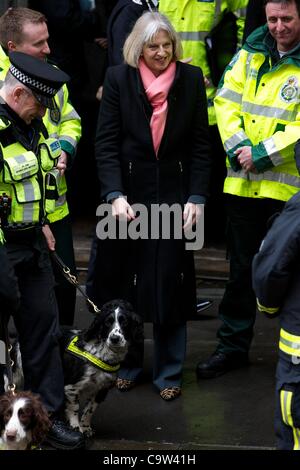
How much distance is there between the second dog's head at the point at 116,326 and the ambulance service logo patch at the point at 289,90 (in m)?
1.46

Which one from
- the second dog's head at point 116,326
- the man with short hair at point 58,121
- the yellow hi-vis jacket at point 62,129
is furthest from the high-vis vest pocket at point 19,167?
the yellow hi-vis jacket at point 62,129

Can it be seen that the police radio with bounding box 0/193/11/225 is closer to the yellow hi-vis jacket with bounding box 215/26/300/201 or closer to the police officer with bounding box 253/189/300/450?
the police officer with bounding box 253/189/300/450

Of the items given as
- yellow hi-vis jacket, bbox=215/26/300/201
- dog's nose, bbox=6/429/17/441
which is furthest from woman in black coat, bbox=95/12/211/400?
dog's nose, bbox=6/429/17/441

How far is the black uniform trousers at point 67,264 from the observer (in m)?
7.61

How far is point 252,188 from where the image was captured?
7.29 metres

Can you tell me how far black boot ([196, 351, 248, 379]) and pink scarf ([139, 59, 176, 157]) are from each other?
1.35 m

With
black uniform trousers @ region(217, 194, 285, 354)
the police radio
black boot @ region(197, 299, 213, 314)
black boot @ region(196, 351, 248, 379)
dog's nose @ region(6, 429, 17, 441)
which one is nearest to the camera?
dog's nose @ region(6, 429, 17, 441)

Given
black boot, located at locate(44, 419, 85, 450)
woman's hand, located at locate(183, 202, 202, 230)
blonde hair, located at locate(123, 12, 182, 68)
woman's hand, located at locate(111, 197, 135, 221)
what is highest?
blonde hair, located at locate(123, 12, 182, 68)

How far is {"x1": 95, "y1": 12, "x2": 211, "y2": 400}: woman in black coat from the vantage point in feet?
23.2

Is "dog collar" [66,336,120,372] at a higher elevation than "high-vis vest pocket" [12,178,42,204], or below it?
below

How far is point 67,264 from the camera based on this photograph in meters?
7.70

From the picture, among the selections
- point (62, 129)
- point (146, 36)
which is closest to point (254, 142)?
point (146, 36)

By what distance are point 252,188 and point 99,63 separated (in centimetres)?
405
